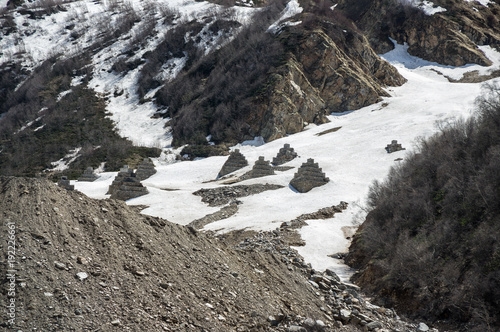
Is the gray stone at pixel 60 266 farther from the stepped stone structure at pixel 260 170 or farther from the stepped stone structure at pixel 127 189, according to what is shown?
the stepped stone structure at pixel 260 170

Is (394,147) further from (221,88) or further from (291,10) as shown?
(291,10)

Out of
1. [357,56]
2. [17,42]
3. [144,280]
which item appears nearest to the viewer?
[144,280]

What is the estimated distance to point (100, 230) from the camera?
8320 mm

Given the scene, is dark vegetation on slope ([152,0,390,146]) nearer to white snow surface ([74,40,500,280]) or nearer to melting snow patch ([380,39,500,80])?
white snow surface ([74,40,500,280])

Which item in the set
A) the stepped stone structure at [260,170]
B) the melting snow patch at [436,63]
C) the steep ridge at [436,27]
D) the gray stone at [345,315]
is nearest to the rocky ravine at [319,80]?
the melting snow patch at [436,63]

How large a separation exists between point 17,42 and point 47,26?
12207mm

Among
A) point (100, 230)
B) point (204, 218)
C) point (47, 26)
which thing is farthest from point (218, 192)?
point (47, 26)

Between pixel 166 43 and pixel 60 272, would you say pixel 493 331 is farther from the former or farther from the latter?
pixel 166 43

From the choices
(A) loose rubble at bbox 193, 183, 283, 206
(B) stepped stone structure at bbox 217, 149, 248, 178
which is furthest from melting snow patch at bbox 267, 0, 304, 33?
(A) loose rubble at bbox 193, 183, 283, 206

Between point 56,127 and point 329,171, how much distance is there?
5592cm

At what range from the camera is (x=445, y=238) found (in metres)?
12.2

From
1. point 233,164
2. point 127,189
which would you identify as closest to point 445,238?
point 127,189

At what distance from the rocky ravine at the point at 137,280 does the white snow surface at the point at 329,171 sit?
5298 mm

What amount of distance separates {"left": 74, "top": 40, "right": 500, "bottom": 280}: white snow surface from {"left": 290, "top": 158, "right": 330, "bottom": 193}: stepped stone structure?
584 millimetres
